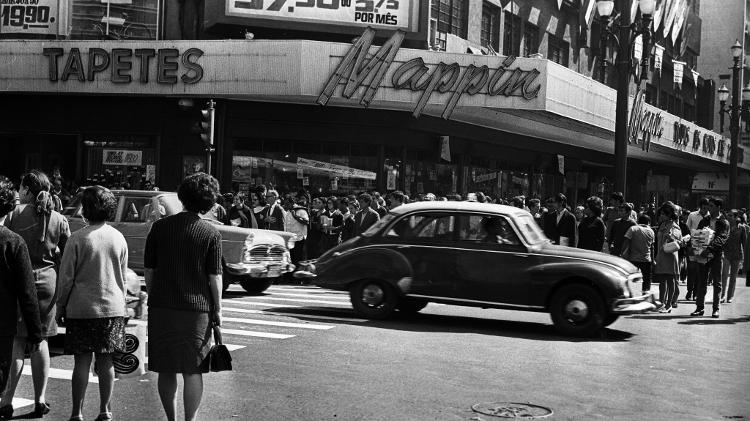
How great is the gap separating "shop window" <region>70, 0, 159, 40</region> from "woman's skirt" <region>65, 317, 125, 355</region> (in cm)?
2102

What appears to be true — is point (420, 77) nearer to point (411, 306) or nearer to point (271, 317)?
point (411, 306)

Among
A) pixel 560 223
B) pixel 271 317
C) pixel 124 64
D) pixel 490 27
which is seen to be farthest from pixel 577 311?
pixel 490 27

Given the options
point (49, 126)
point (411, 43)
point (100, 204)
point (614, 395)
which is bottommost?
point (614, 395)

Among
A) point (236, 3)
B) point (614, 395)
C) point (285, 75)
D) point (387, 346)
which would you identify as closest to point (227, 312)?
point (387, 346)

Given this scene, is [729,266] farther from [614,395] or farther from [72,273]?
[72,273]

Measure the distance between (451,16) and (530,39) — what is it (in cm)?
693

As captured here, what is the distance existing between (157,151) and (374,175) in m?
6.03

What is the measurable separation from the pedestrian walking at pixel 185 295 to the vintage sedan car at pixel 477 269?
261 inches

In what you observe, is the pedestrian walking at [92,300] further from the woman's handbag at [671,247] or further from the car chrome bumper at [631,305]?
the woman's handbag at [671,247]

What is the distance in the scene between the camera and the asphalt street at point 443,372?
7.60 m

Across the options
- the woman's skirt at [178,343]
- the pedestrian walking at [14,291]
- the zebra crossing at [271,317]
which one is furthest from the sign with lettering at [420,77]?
the pedestrian walking at [14,291]

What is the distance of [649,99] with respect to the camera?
4862cm

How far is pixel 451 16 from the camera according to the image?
30.2 metres

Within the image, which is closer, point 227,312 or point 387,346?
point 387,346
